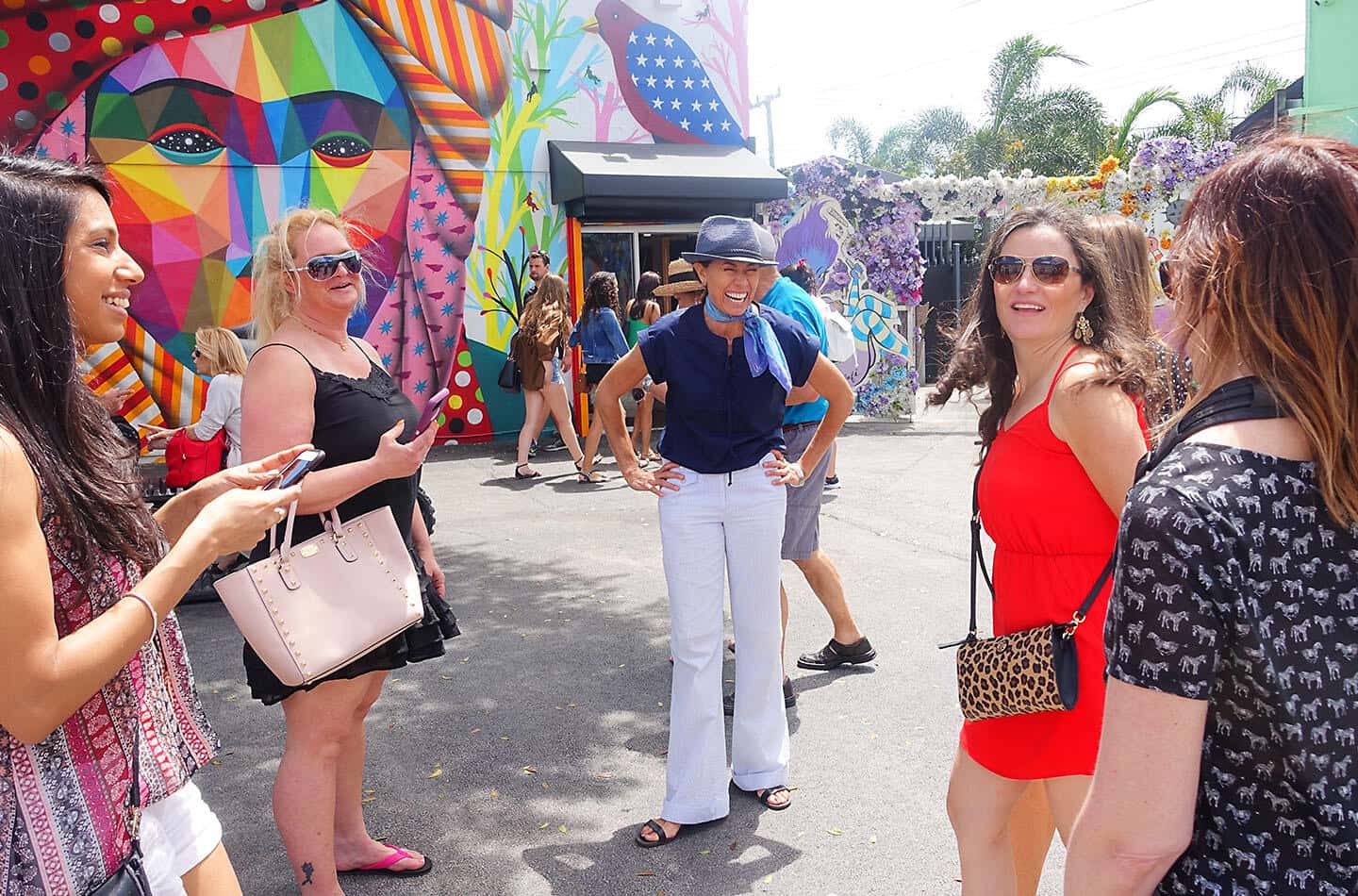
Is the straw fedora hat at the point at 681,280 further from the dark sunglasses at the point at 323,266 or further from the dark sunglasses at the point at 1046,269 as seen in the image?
the dark sunglasses at the point at 1046,269

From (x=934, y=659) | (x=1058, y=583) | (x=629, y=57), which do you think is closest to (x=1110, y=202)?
(x=629, y=57)

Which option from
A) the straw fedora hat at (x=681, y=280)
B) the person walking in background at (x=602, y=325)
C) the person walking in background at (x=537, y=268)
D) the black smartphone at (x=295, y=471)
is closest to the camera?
the black smartphone at (x=295, y=471)

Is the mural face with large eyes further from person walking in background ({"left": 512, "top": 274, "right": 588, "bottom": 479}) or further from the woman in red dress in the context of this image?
the woman in red dress

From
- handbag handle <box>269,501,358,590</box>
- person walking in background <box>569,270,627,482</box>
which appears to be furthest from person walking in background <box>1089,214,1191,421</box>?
person walking in background <box>569,270,627,482</box>

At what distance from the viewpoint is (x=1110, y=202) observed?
44.4 feet

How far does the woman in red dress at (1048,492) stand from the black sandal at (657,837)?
1.31 meters

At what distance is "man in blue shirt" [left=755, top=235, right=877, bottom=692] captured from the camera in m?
4.83

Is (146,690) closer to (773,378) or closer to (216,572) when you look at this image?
(773,378)

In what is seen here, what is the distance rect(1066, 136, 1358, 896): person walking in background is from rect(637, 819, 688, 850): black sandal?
94.8 inches

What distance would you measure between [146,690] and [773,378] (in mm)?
2379

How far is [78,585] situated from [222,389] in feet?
16.0

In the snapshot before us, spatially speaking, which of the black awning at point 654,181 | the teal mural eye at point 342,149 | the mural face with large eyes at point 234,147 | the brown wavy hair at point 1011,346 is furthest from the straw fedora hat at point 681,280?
the teal mural eye at point 342,149

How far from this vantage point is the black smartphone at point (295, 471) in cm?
217

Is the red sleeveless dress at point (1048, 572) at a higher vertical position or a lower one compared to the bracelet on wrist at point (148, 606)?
lower
